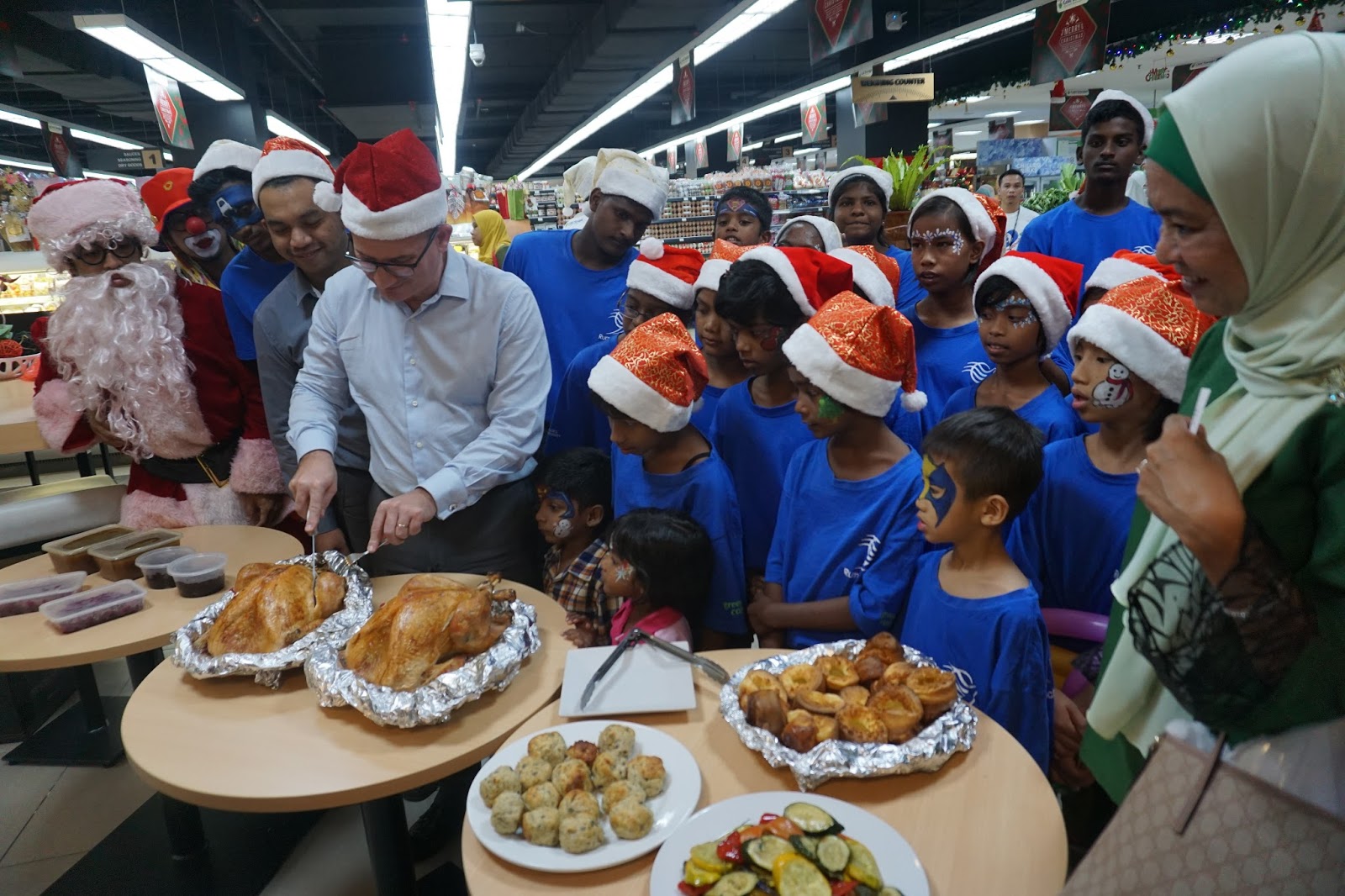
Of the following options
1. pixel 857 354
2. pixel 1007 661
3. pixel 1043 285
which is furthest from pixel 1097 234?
pixel 1007 661

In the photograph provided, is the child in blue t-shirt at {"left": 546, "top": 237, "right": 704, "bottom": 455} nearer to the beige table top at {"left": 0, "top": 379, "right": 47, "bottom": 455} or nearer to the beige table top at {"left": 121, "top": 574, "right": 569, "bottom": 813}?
the beige table top at {"left": 121, "top": 574, "right": 569, "bottom": 813}

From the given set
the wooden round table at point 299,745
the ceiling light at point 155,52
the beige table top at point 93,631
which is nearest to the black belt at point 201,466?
the beige table top at point 93,631

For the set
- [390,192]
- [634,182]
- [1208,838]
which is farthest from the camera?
[634,182]

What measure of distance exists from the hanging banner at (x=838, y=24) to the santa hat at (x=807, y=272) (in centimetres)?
550

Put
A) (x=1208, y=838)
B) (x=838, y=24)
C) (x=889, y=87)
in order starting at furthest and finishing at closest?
(x=889, y=87), (x=838, y=24), (x=1208, y=838)

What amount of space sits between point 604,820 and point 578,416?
1.81 meters

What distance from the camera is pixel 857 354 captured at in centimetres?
188

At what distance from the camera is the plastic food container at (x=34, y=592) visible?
6.59ft

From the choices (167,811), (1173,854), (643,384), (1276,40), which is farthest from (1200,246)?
(167,811)

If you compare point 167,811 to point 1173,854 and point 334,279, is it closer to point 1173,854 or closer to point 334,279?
point 334,279

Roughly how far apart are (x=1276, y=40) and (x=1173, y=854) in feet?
3.01

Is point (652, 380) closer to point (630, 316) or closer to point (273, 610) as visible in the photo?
point (630, 316)

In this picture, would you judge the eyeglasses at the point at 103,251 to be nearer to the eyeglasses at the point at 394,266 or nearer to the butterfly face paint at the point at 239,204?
the butterfly face paint at the point at 239,204

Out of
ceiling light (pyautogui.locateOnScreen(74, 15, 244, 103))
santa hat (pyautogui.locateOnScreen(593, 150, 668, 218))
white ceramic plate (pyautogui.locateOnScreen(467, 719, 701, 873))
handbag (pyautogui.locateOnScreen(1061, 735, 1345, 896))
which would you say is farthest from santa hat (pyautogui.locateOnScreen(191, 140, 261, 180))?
ceiling light (pyautogui.locateOnScreen(74, 15, 244, 103))
